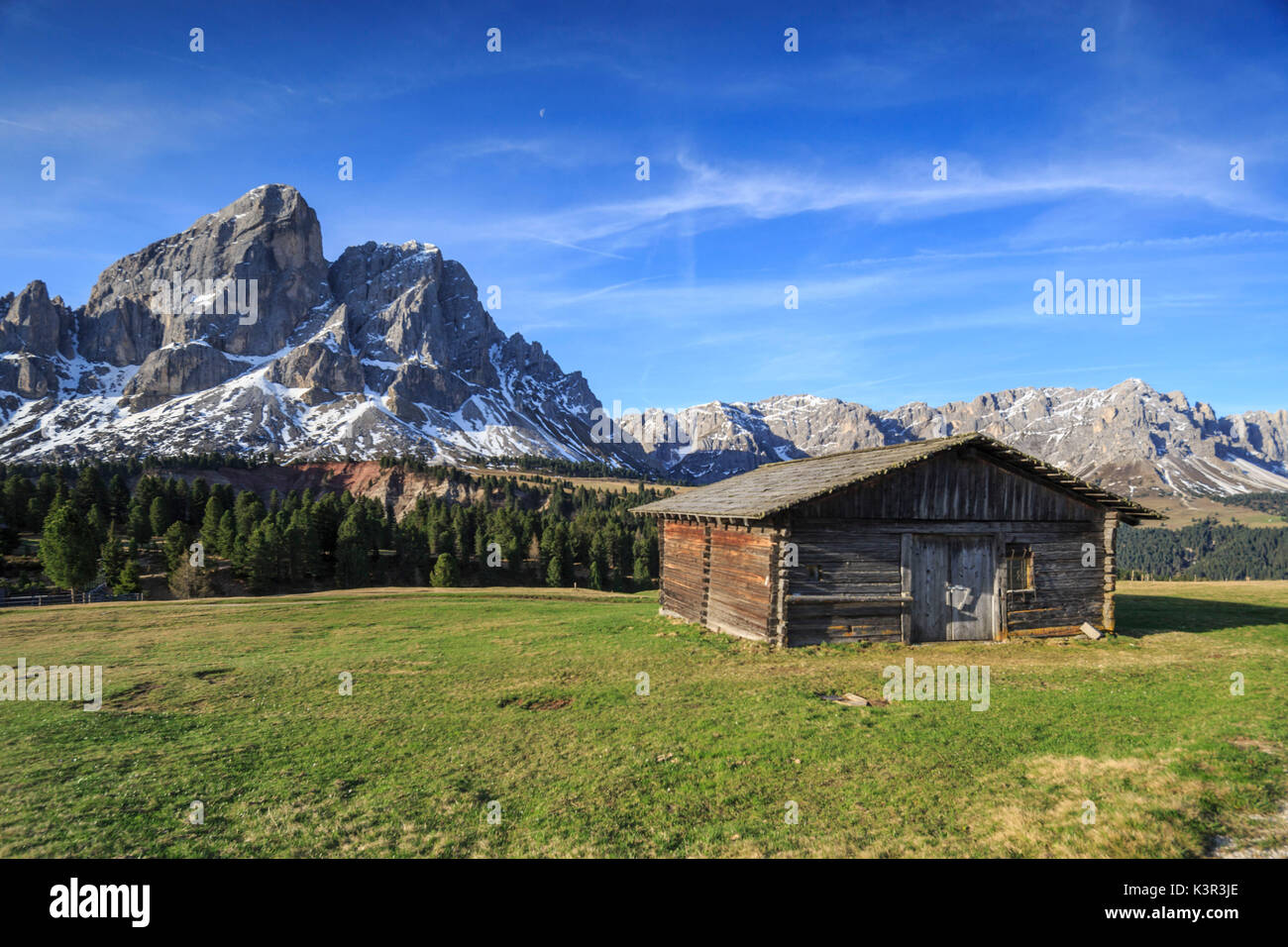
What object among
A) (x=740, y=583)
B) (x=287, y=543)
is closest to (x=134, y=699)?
(x=740, y=583)

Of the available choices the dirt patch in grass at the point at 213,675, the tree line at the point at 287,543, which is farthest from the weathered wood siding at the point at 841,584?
the tree line at the point at 287,543

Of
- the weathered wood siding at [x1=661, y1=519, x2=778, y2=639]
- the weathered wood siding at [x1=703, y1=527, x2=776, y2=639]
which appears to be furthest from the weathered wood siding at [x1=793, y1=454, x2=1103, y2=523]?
the weathered wood siding at [x1=661, y1=519, x2=778, y2=639]

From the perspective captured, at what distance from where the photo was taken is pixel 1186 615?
91.6ft

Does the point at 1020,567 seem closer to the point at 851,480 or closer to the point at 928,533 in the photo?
the point at 928,533

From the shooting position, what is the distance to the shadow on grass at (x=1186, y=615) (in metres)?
24.7

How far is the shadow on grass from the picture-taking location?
973 inches

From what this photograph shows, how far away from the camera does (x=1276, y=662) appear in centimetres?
1833

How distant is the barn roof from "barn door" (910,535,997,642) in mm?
3015

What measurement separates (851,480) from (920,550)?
4.03m
